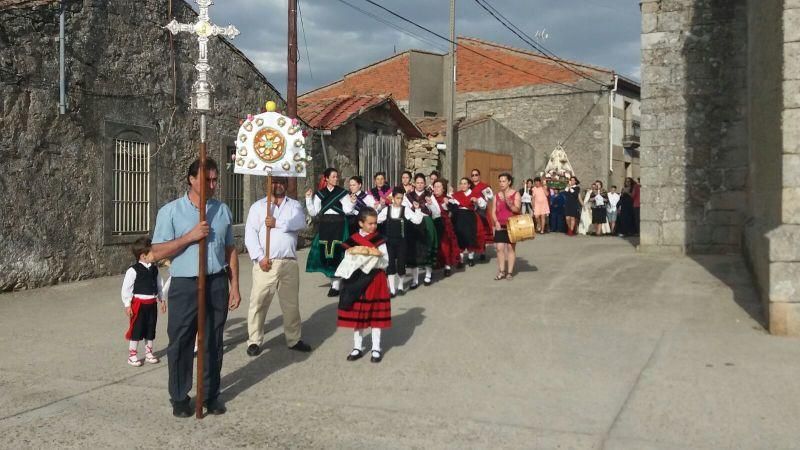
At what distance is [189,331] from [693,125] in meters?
10.5

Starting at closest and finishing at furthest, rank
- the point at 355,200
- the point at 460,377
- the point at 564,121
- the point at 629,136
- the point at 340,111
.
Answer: the point at 460,377 → the point at 355,200 → the point at 340,111 → the point at 564,121 → the point at 629,136

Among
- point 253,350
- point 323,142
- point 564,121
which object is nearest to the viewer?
point 253,350

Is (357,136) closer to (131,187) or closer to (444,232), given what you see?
(131,187)

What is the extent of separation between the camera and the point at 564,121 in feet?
99.8

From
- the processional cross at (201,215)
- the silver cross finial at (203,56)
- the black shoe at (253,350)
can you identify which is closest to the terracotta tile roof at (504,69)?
the black shoe at (253,350)

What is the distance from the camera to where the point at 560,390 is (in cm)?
584

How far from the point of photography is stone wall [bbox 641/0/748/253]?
12.8m

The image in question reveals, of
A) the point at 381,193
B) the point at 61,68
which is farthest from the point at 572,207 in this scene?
the point at 61,68

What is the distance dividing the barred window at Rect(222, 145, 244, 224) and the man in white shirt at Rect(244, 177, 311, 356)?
736 centimetres

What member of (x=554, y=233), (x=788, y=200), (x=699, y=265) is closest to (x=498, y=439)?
(x=788, y=200)

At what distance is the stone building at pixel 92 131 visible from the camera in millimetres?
10305

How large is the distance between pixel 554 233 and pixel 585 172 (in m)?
11.2

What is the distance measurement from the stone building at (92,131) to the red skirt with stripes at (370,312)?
228 inches

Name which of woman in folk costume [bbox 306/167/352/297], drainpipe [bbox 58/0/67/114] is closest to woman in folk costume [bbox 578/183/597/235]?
woman in folk costume [bbox 306/167/352/297]
